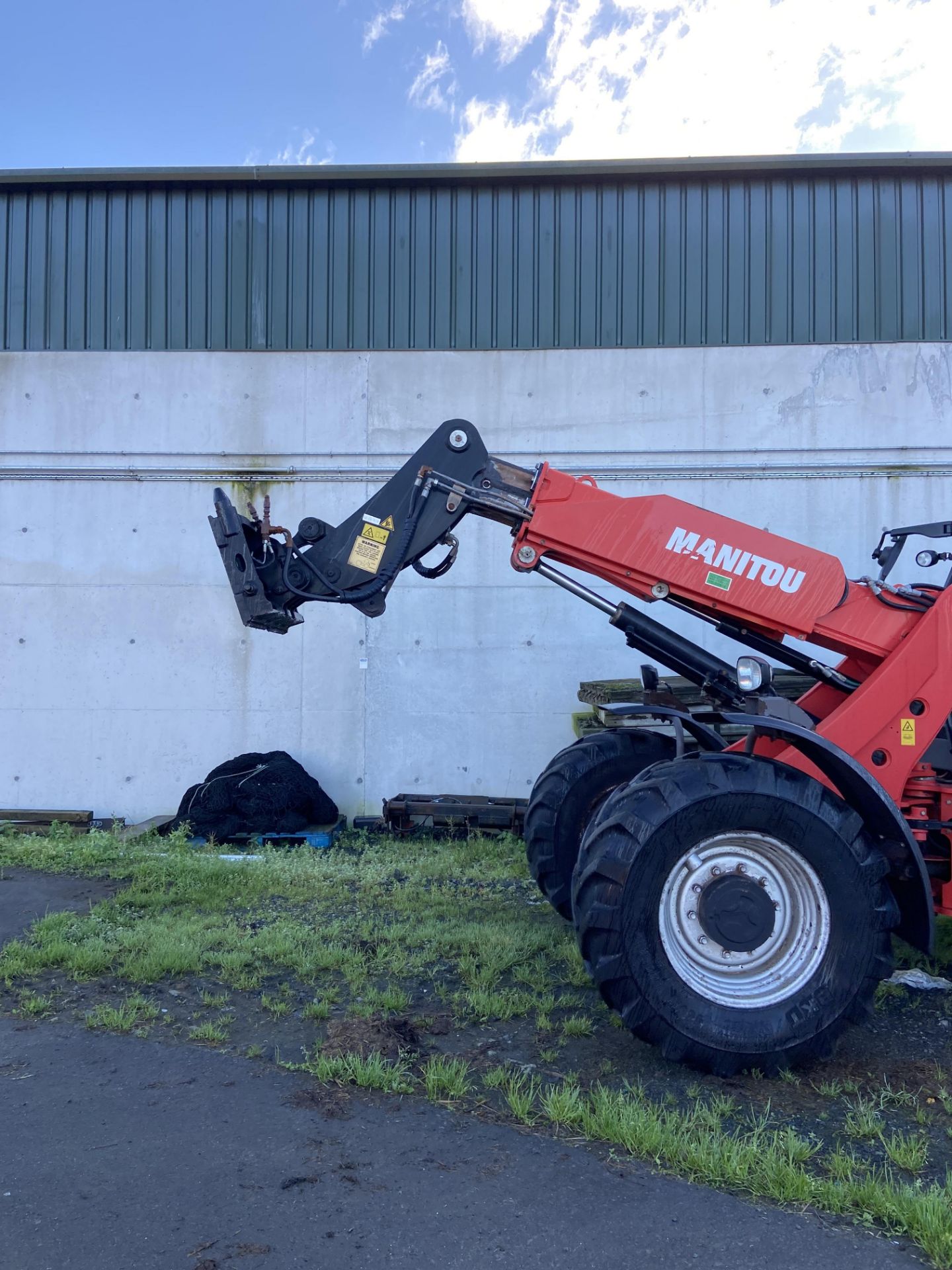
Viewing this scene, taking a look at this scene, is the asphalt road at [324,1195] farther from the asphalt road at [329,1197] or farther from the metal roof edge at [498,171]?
the metal roof edge at [498,171]

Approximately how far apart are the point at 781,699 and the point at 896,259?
7.20 metres

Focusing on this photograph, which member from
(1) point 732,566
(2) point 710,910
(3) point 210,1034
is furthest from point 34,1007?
(1) point 732,566

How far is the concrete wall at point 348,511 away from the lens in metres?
9.73

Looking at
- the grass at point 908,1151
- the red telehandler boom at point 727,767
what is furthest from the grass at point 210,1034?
the grass at point 908,1151

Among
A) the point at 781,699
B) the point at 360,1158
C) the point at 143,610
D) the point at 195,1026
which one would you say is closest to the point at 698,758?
the point at 781,699

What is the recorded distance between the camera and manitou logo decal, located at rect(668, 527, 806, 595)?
4766 mm

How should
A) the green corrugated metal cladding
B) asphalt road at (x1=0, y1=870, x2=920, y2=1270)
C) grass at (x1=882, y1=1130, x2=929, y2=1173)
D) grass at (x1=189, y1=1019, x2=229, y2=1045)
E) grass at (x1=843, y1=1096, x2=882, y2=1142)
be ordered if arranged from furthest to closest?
1. the green corrugated metal cladding
2. grass at (x1=189, y1=1019, x2=229, y2=1045)
3. grass at (x1=843, y1=1096, x2=882, y2=1142)
4. grass at (x1=882, y1=1130, x2=929, y2=1173)
5. asphalt road at (x1=0, y1=870, x2=920, y2=1270)

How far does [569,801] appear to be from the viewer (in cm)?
603

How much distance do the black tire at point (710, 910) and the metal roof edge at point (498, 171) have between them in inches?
305

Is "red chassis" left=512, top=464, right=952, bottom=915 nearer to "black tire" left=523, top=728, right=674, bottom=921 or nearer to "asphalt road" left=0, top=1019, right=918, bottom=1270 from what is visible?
"black tire" left=523, top=728, right=674, bottom=921

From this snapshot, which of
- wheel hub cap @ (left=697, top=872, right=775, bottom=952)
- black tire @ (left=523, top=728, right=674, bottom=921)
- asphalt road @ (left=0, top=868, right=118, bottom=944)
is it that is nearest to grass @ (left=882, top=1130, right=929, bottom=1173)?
wheel hub cap @ (left=697, top=872, right=775, bottom=952)

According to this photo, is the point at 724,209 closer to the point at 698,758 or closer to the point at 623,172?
the point at 623,172

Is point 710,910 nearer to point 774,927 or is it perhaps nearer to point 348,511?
point 774,927

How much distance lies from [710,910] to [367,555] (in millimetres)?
2440
